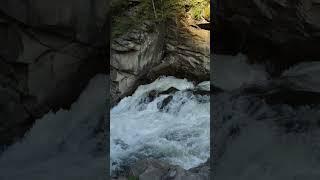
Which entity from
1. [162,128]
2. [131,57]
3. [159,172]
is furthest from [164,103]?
[159,172]

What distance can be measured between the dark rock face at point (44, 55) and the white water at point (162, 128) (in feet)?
11.2

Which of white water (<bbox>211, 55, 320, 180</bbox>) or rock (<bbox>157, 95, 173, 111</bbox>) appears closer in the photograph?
white water (<bbox>211, 55, 320, 180</bbox>)

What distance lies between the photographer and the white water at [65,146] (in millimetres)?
3082

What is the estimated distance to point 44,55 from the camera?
3.04 metres

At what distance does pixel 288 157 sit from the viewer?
119 inches

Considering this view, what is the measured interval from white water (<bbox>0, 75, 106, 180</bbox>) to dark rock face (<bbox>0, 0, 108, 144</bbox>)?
0.22ft

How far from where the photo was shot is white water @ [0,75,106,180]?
3082 mm

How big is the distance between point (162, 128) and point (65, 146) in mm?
4145

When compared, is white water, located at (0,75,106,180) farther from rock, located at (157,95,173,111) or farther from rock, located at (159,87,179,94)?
rock, located at (159,87,179,94)

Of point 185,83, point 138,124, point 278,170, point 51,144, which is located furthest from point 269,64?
point 185,83

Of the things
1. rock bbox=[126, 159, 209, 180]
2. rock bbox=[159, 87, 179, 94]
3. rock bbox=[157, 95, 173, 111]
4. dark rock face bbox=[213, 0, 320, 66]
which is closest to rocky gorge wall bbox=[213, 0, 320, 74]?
dark rock face bbox=[213, 0, 320, 66]

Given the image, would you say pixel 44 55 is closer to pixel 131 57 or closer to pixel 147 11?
pixel 131 57

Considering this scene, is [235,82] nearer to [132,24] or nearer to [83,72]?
[83,72]

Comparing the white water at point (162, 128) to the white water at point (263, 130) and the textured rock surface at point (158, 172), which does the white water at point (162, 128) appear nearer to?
the textured rock surface at point (158, 172)
